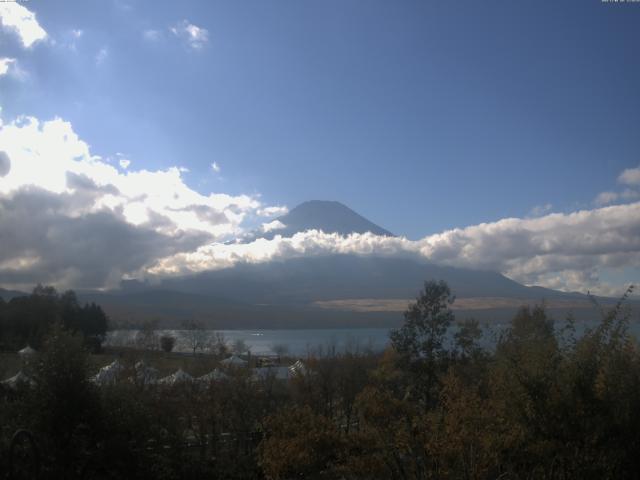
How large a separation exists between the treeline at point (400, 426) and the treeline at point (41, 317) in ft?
173

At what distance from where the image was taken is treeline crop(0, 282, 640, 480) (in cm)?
957

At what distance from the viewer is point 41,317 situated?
2741 inches

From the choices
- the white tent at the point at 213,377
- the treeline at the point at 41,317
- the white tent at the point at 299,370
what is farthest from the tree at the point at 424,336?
the treeline at the point at 41,317

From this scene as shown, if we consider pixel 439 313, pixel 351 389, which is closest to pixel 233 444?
pixel 351 389

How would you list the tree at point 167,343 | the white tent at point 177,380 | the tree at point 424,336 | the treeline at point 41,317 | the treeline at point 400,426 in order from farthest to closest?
the tree at point 167,343 < the treeline at point 41,317 < the white tent at point 177,380 < the tree at point 424,336 < the treeline at point 400,426

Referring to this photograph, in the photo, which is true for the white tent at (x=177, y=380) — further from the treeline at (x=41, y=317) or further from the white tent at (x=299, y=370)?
the treeline at (x=41, y=317)

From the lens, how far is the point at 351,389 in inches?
1051

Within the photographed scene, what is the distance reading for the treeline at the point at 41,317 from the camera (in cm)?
6738

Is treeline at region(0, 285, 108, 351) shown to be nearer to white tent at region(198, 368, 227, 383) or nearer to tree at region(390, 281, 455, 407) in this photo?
white tent at region(198, 368, 227, 383)

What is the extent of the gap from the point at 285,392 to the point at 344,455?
1368 centimetres

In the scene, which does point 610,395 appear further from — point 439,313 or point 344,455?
point 439,313

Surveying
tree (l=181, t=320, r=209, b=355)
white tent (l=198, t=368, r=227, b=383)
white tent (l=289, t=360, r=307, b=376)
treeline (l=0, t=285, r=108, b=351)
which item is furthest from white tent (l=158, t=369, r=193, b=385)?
tree (l=181, t=320, r=209, b=355)

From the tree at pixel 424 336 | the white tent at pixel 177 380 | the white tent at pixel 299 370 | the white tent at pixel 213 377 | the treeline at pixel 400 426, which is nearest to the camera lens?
the treeline at pixel 400 426

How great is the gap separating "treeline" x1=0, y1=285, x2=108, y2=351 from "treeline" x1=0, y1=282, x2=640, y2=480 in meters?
52.6
